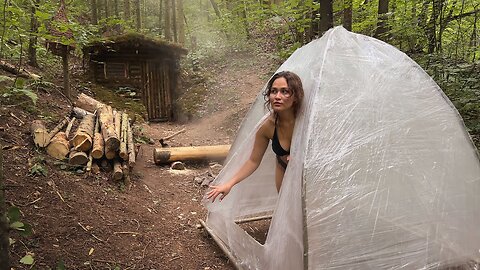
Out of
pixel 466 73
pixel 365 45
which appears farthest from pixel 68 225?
pixel 466 73

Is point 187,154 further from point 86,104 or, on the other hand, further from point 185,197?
point 86,104

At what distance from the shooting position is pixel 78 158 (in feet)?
17.5

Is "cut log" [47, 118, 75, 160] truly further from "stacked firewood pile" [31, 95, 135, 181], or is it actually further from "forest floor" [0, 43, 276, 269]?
"forest floor" [0, 43, 276, 269]

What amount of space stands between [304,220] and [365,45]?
1.84 meters

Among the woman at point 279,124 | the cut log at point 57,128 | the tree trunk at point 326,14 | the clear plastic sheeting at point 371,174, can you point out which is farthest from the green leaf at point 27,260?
the tree trunk at point 326,14

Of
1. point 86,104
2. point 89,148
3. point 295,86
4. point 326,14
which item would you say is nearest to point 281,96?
point 295,86

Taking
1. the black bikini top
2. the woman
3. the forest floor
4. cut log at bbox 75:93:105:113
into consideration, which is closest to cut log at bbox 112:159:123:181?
the forest floor

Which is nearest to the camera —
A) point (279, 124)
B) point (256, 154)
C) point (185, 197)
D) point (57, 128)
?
point (279, 124)

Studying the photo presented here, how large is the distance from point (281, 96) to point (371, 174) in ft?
3.17

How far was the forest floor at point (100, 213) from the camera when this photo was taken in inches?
140

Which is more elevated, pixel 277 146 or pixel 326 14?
pixel 326 14

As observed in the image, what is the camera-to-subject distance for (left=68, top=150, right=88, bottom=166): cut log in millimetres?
5298

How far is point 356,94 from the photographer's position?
322 centimetres

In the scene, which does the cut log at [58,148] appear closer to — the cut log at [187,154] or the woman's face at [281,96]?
the cut log at [187,154]
